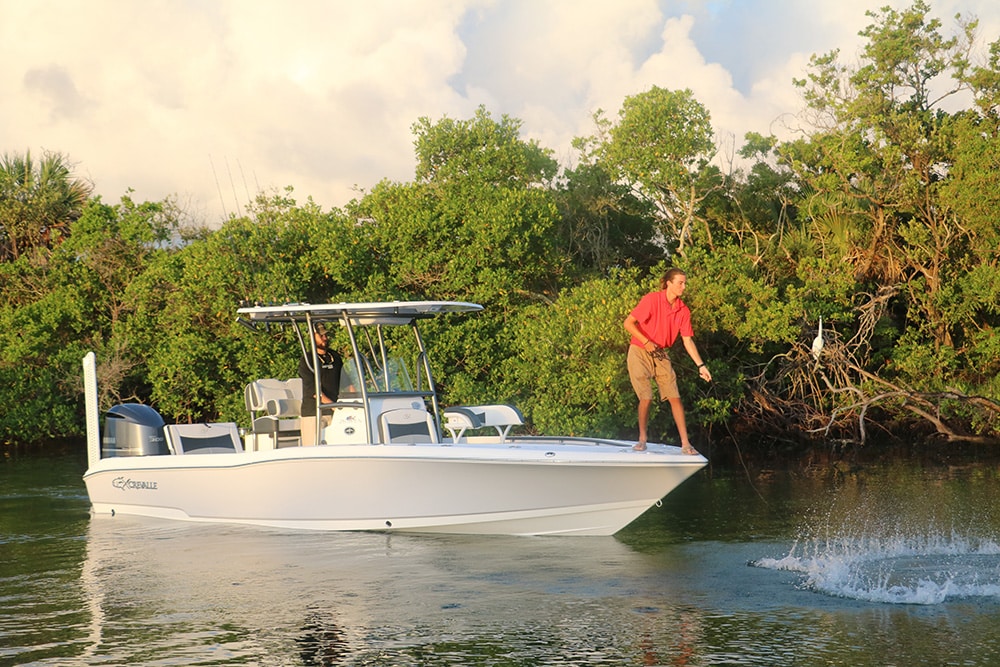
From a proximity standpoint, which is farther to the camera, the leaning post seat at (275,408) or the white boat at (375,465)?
the leaning post seat at (275,408)

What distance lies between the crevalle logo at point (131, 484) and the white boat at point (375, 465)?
14 mm

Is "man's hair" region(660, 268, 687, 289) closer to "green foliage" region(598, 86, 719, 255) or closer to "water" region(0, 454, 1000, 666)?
"water" region(0, 454, 1000, 666)

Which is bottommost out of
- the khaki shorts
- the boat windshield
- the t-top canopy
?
the khaki shorts

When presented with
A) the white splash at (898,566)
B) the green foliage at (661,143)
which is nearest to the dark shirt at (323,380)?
the white splash at (898,566)

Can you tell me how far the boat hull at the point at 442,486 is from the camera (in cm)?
1055

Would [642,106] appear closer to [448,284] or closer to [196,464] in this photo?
[448,284]

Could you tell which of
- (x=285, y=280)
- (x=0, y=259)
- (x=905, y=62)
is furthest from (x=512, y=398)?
(x=0, y=259)

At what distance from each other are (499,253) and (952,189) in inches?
301

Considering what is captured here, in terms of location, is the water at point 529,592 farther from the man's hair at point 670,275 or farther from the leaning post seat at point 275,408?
the man's hair at point 670,275

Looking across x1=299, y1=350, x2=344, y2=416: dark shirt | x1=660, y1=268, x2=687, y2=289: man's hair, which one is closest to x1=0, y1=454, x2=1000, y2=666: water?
x1=299, y1=350, x2=344, y2=416: dark shirt

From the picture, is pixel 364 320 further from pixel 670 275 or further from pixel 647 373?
pixel 670 275

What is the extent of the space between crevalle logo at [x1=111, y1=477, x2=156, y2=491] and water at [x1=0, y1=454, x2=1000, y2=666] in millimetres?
388

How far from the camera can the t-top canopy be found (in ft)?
37.5

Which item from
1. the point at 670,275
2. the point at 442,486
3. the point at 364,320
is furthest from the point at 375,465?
the point at 670,275
